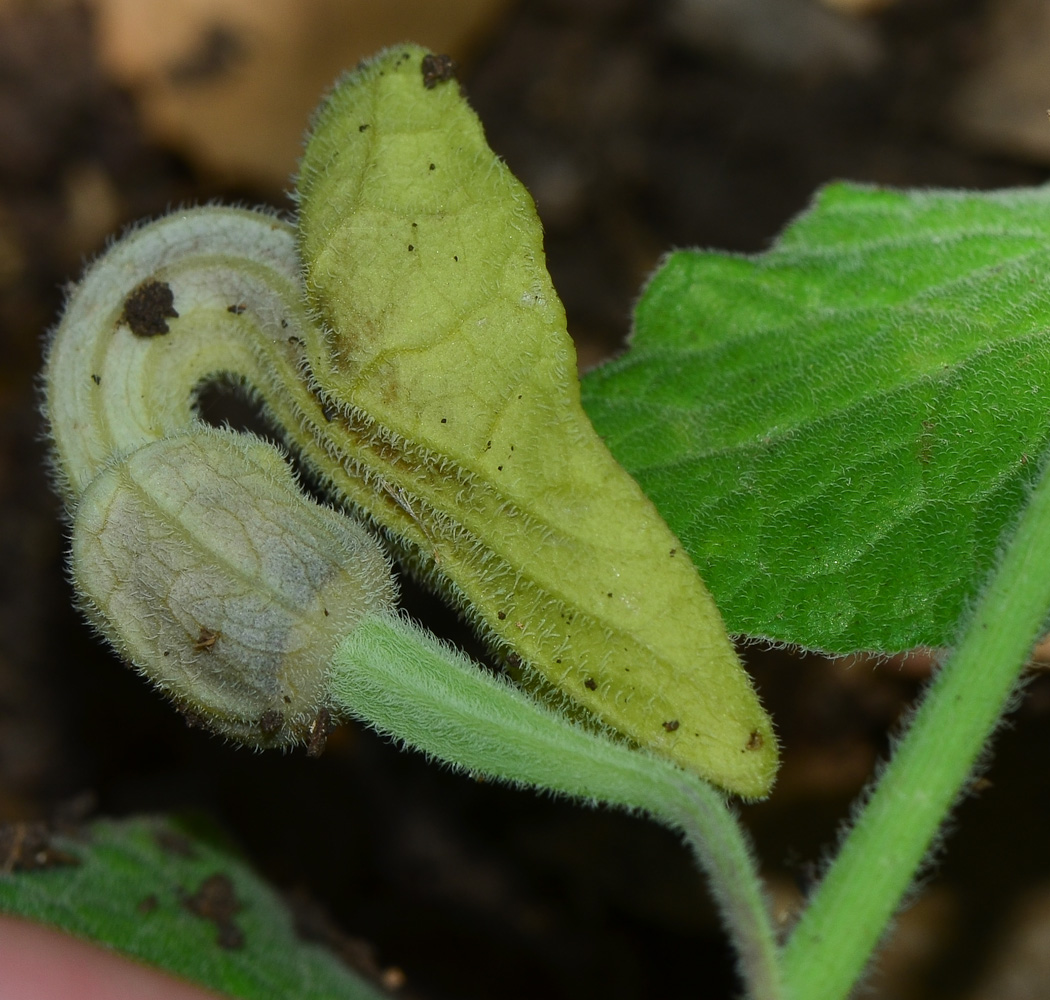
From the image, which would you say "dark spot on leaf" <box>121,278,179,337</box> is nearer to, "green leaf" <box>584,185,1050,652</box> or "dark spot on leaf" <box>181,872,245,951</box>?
"green leaf" <box>584,185,1050,652</box>

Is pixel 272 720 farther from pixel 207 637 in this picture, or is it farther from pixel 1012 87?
pixel 1012 87

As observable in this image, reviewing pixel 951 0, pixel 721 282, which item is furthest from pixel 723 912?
pixel 951 0

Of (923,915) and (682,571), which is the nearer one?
(682,571)

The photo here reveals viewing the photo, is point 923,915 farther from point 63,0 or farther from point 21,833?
point 63,0

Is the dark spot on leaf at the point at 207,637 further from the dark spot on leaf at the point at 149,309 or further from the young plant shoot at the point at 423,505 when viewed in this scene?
the dark spot on leaf at the point at 149,309

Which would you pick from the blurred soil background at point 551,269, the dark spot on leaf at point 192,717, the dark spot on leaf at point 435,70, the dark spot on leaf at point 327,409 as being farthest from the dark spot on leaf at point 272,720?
the blurred soil background at point 551,269
